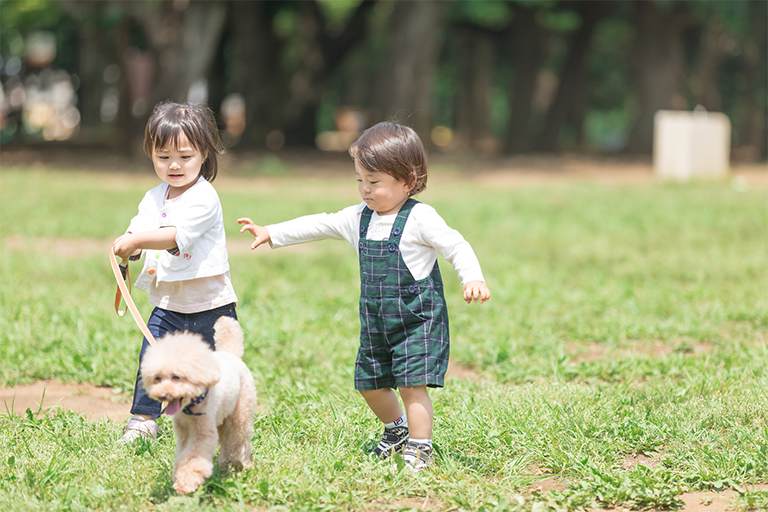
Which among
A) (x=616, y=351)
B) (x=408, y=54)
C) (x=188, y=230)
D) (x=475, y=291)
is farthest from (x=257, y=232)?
(x=408, y=54)

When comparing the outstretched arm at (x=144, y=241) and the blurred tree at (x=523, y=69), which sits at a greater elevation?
the blurred tree at (x=523, y=69)

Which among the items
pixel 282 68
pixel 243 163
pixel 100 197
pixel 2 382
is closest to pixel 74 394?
pixel 2 382

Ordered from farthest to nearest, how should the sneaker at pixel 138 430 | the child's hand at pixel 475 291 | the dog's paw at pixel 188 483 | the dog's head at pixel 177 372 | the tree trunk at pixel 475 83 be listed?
the tree trunk at pixel 475 83 < the sneaker at pixel 138 430 < the child's hand at pixel 475 291 < the dog's paw at pixel 188 483 < the dog's head at pixel 177 372

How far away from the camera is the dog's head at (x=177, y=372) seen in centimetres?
255

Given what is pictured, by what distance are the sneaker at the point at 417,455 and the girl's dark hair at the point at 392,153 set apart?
1.01 metres

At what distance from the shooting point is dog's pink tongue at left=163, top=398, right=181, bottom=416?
8.51 feet

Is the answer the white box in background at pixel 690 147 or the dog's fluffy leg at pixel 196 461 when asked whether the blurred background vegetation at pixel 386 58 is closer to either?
the white box in background at pixel 690 147

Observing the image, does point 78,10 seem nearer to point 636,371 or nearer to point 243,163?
point 243,163

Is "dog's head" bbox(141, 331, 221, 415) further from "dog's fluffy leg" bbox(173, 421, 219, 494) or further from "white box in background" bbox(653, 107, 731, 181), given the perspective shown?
"white box in background" bbox(653, 107, 731, 181)

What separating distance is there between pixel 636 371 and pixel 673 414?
860mm

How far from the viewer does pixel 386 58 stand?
19766 millimetres

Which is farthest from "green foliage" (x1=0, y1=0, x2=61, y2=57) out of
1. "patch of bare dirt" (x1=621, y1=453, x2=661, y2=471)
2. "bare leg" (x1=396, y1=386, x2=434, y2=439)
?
"patch of bare dirt" (x1=621, y1=453, x2=661, y2=471)

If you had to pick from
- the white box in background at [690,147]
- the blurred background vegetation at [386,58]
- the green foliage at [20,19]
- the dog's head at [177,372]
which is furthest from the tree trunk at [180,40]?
the dog's head at [177,372]

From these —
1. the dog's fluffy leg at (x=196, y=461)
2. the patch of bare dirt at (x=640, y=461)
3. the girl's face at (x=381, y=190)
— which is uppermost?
the girl's face at (x=381, y=190)
